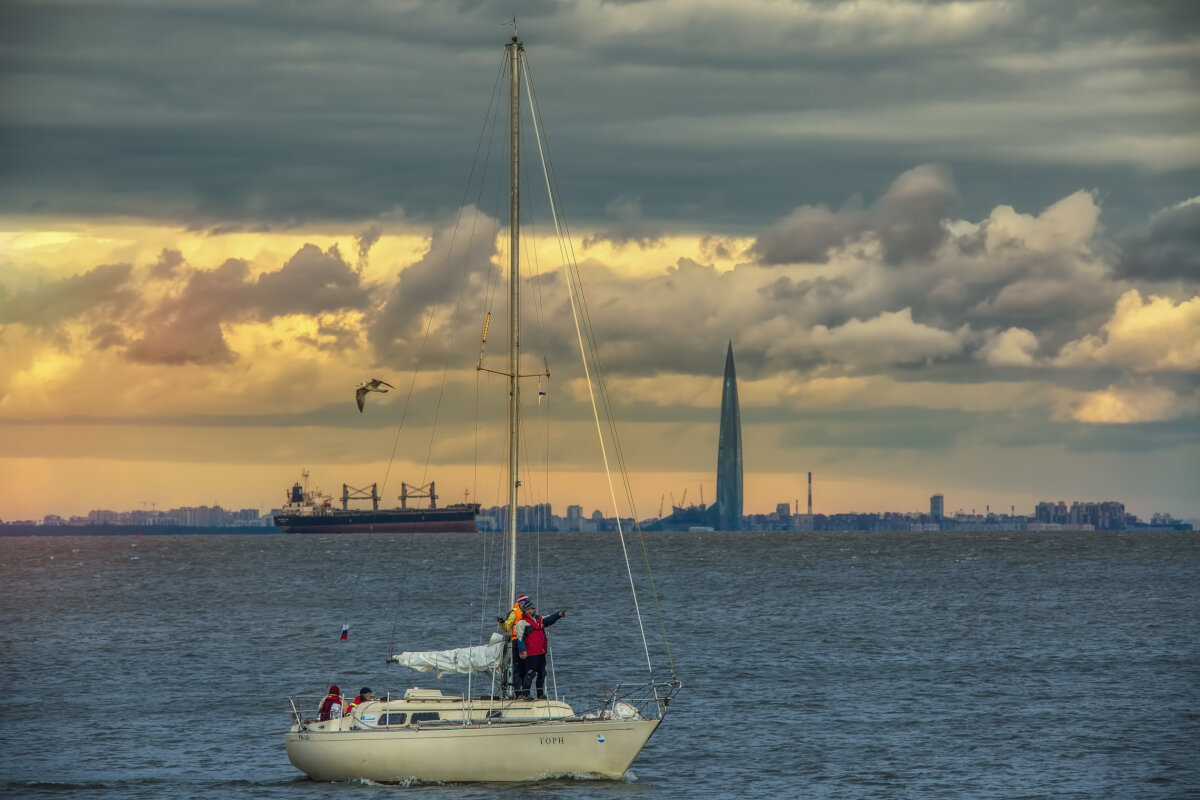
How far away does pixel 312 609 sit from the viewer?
110938 millimetres

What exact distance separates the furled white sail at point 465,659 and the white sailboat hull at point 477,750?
77.4 inches

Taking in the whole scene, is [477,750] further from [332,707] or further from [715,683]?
[715,683]

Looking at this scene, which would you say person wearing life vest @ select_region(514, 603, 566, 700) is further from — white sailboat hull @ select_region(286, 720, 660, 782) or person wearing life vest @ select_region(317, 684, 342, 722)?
person wearing life vest @ select_region(317, 684, 342, 722)

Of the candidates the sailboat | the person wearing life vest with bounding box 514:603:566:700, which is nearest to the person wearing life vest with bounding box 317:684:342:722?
the sailboat

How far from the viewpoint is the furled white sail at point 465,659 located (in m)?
40.8

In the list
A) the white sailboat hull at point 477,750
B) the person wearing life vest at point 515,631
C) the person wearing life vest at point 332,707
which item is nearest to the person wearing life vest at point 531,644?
the person wearing life vest at point 515,631

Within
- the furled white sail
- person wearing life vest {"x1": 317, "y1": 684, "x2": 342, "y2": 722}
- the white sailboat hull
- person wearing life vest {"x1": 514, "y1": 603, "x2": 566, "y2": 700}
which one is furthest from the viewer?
the furled white sail

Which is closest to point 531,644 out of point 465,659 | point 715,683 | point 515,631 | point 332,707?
point 515,631

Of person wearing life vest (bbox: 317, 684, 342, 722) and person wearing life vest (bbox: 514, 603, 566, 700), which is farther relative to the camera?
person wearing life vest (bbox: 514, 603, 566, 700)

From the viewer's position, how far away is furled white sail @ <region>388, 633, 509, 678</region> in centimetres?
4084

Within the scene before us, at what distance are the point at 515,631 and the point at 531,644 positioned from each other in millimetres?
552

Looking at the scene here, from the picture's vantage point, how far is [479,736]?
128ft

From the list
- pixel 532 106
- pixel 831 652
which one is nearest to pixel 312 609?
pixel 831 652

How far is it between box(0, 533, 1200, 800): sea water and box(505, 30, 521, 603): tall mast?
7.06 m
